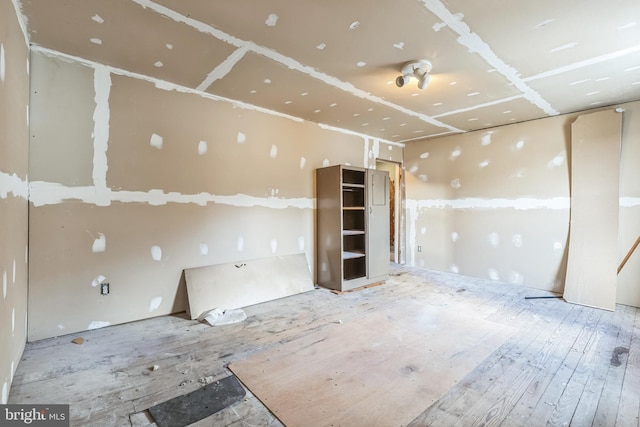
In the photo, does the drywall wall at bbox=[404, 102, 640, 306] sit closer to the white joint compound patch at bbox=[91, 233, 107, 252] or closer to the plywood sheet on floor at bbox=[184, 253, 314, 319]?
the plywood sheet on floor at bbox=[184, 253, 314, 319]

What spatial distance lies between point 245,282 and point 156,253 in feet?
3.61

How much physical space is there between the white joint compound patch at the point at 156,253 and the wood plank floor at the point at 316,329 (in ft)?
2.15

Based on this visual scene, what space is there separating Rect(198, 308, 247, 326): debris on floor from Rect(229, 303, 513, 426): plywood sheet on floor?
0.81 metres

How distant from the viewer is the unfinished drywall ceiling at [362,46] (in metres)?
1.99

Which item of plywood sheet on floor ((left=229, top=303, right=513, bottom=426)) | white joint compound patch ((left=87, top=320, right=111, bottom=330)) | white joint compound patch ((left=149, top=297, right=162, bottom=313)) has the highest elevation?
white joint compound patch ((left=149, top=297, right=162, bottom=313))

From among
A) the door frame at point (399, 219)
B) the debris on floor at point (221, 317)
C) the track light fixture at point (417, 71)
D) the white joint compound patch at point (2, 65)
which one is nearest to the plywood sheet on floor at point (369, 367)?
the debris on floor at point (221, 317)

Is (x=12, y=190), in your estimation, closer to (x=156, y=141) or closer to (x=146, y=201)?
(x=146, y=201)

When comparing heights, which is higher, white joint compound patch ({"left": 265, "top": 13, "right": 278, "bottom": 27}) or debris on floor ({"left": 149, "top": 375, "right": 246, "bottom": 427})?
white joint compound patch ({"left": 265, "top": 13, "right": 278, "bottom": 27})

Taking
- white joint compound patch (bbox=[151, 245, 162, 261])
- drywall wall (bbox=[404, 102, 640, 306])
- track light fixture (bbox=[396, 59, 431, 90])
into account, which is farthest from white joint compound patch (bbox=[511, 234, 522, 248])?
Result: white joint compound patch (bbox=[151, 245, 162, 261])

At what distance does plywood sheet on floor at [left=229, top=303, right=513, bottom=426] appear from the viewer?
1790 mm

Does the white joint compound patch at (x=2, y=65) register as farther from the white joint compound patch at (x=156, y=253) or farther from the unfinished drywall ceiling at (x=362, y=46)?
the white joint compound patch at (x=156, y=253)

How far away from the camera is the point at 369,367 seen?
2264 millimetres

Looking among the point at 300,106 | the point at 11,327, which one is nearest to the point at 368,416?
the point at 11,327

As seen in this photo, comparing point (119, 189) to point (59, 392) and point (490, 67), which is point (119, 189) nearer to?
point (59, 392)
